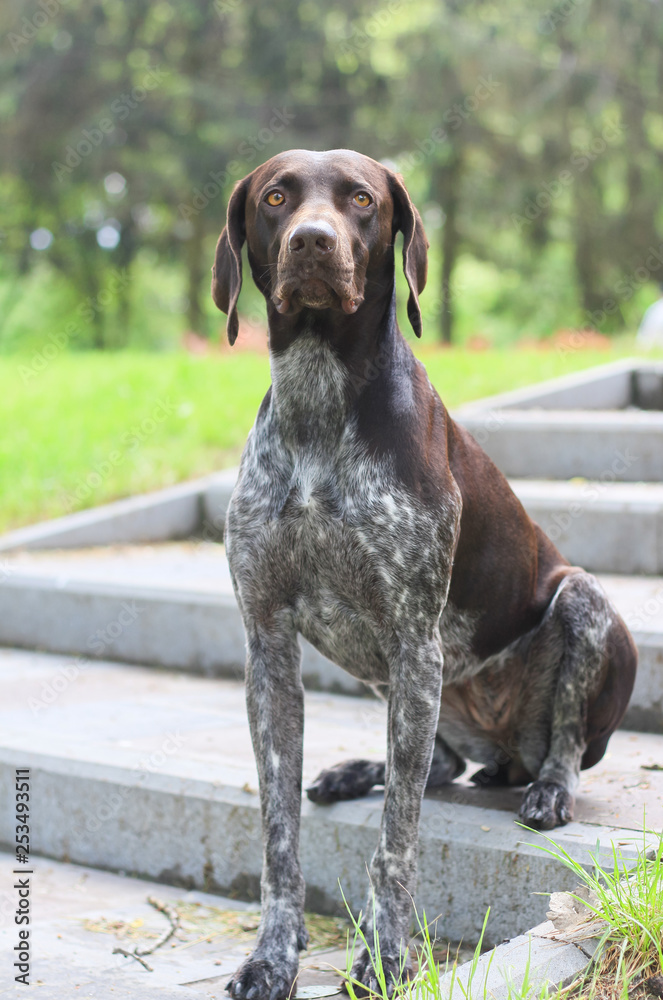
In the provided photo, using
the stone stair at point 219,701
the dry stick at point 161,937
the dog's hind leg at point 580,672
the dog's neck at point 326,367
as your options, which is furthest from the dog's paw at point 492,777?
the dog's neck at point 326,367

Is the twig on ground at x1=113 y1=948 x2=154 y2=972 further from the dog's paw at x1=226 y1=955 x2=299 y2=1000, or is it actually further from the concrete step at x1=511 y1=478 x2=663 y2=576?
the concrete step at x1=511 y1=478 x2=663 y2=576

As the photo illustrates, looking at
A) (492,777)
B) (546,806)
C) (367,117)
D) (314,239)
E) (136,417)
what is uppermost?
(367,117)

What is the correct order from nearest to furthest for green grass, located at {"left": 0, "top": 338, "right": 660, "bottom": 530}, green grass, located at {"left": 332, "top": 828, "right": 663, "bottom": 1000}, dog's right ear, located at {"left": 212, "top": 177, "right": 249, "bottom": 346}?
green grass, located at {"left": 332, "top": 828, "right": 663, "bottom": 1000}
dog's right ear, located at {"left": 212, "top": 177, "right": 249, "bottom": 346}
green grass, located at {"left": 0, "top": 338, "right": 660, "bottom": 530}

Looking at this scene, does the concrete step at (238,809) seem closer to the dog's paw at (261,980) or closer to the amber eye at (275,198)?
the dog's paw at (261,980)

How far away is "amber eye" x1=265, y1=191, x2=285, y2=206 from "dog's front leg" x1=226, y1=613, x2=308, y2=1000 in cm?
102

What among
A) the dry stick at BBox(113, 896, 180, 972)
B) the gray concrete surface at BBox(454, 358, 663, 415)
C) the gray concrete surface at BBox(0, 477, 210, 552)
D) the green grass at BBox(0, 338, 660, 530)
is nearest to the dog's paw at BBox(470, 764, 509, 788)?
the dry stick at BBox(113, 896, 180, 972)

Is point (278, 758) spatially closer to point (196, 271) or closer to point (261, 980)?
point (261, 980)

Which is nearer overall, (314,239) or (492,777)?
(314,239)

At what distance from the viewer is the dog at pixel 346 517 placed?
8.53ft

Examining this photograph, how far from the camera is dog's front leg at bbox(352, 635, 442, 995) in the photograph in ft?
8.55

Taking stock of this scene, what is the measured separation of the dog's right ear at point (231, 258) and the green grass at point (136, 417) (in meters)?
3.59

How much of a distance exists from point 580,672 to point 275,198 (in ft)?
5.00

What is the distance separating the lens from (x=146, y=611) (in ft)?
15.7

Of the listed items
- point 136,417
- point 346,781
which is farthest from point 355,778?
point 136,417
